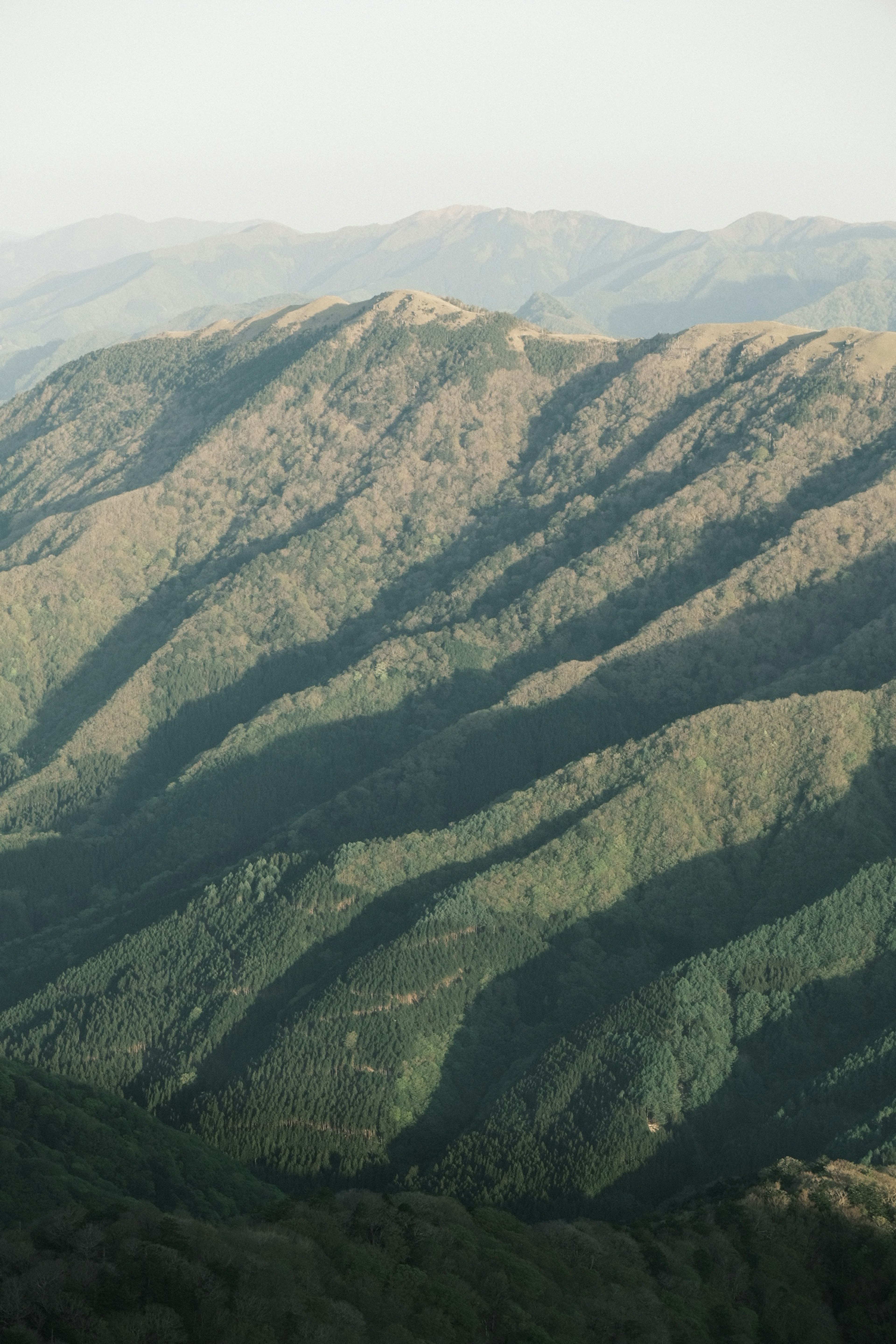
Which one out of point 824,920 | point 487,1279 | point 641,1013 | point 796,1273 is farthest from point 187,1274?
point 824,920

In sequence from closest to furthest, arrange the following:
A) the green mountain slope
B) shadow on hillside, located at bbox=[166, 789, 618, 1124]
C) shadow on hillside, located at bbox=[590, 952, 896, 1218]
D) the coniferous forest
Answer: the coniferous forest < the green mountain slope < shadow on hillside, located at bbox=[590, 952, 896, 1218] < shadow on hillside, located at bbox=[166, 789, 618, 1124]

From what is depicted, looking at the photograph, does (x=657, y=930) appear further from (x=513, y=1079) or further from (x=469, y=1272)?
(x=469, y=1272)

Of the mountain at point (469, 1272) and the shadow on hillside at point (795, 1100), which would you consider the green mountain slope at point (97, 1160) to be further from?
the shadow on hillside at point (795, 1100)

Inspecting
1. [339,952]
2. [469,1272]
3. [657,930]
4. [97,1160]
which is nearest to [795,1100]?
[657,930]

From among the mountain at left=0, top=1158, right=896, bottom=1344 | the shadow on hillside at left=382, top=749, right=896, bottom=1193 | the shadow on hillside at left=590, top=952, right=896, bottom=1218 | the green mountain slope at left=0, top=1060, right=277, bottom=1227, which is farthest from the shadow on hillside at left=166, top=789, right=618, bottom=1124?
the shadow on hillside at left=590, top=952, right=896, bottom=1218

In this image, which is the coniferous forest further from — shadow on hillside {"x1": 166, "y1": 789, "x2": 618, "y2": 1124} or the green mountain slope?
shadow on hillside {"x1": 166, "y1": 789, "x2": 618, "y2": 1124}
